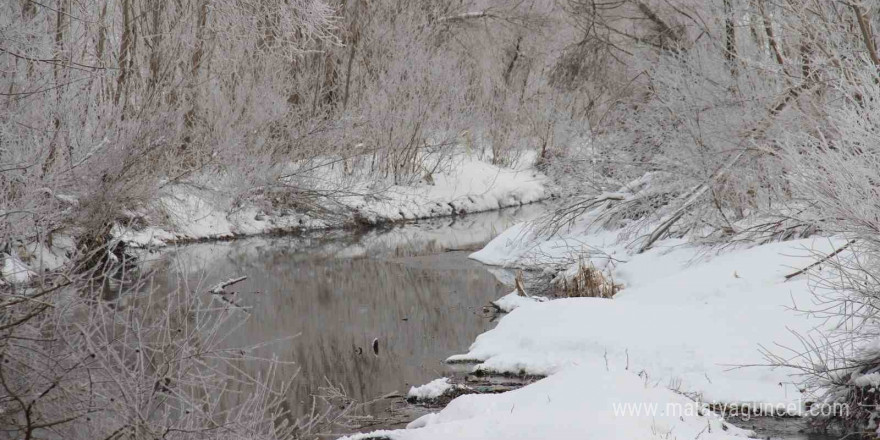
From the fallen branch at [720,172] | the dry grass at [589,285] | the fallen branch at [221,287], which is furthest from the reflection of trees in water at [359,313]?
the fallen branch at [720,172]

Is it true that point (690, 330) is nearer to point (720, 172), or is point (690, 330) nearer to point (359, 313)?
point (720, 172)

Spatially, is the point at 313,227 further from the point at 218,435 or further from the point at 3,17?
the point at 218,435

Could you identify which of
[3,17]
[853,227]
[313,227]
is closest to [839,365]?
[853,227]

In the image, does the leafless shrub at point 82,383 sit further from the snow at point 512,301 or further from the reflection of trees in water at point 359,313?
the snow at point 512,301

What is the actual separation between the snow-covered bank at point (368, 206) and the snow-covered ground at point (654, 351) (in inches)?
291

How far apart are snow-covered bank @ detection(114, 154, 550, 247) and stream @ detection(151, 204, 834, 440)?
56 centimetres

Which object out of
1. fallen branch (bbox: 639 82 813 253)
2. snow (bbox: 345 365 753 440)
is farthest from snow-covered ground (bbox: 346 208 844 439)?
fallen branch (bbox: 639 82 813 253)

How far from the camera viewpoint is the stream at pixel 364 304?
7.95 metres

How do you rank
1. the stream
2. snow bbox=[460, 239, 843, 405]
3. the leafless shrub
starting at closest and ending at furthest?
1. the leafless shrub
2. snow bbox=[460, 239, 843, 405]
3. the stream

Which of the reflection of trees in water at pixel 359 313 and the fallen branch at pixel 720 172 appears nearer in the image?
the reflection of trees in water at pixel 359 313

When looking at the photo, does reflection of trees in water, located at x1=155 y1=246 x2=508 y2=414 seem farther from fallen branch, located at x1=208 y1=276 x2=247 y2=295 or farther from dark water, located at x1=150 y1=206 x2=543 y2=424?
fallen branch, located at x1=208 y1=276 x2=247 y2=295

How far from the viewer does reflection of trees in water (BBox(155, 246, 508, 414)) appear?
8.55 m

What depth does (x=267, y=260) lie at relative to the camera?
16.1m

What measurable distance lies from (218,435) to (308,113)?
17.5m
